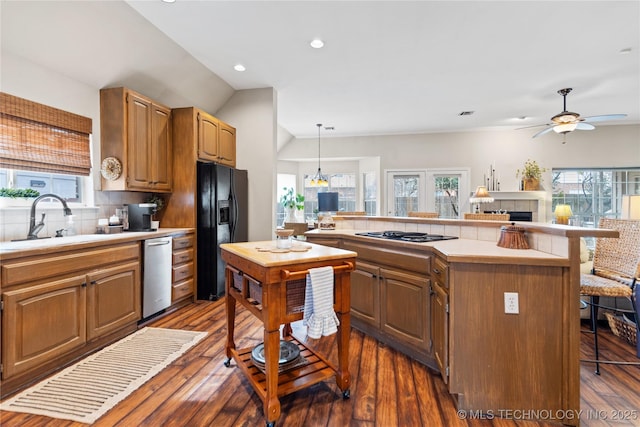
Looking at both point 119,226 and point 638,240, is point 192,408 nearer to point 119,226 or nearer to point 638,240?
point 119,226

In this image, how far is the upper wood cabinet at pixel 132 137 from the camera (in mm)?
3033

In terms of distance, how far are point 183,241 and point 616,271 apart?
4032 mm

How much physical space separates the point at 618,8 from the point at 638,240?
1957 mm

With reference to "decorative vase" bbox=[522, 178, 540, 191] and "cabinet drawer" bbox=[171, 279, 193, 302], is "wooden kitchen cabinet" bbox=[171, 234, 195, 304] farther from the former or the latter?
"decorative vase" bbox=[522, 178, 540, 191]

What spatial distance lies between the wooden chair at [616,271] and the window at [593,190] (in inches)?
177

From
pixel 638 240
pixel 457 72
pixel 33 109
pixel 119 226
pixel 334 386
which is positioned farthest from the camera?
pixel 457 72

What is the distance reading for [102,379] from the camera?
2.00 m

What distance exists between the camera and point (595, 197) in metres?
6.08

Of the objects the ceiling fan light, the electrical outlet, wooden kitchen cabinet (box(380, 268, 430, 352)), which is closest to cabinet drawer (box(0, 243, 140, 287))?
wooden kitchen cabinet (box(380, 268, 430, 352))

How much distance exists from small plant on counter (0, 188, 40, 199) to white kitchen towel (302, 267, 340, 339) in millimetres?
2543

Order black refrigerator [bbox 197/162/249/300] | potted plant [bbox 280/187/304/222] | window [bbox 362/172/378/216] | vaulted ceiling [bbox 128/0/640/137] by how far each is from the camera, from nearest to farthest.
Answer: vaulted ceiling [bbox 128/0/640/137], black refrigerator [bbox 197/162/249/300], potted plant [bbox 280/187/304/222], window [bbox 362/172/378/216]

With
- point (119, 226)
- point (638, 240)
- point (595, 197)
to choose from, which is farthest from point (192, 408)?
point (595, 197)

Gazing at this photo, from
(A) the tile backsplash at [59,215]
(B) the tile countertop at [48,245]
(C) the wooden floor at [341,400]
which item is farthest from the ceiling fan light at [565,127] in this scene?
(A) the tile backsplash at [59,215]

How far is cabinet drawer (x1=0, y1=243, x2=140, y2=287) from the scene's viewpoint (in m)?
1.84
